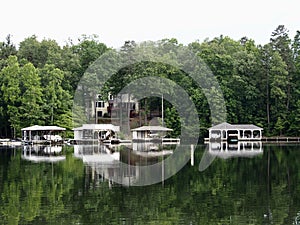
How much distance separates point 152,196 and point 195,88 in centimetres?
3997

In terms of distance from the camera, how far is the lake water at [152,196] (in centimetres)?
1273

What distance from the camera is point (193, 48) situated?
59.8 m

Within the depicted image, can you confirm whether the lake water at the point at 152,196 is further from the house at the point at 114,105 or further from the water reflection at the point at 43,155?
the house at the point at 114,105

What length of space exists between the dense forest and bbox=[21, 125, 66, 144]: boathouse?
1122mm

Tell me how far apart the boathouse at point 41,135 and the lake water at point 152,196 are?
78.5 feet

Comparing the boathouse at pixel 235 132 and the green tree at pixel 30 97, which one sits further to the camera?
the boathouse at pixel 235 132

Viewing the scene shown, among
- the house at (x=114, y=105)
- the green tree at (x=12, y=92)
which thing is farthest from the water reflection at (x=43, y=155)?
the house at (x=114, y=105)

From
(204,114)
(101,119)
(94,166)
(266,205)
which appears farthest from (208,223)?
(101,119)

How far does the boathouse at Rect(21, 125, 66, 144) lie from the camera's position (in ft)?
159

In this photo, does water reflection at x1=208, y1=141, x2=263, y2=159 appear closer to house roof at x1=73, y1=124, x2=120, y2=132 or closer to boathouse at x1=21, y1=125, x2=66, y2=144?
house roof at x1=73, y1=124, x2=120, y2=132

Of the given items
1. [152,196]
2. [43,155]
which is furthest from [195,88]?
[152,196]

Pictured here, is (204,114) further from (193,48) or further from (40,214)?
(40,214)

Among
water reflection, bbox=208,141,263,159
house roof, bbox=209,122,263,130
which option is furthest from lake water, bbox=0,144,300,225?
→ house roof, bbox=209,122,263,130

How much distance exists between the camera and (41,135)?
1993 inches
